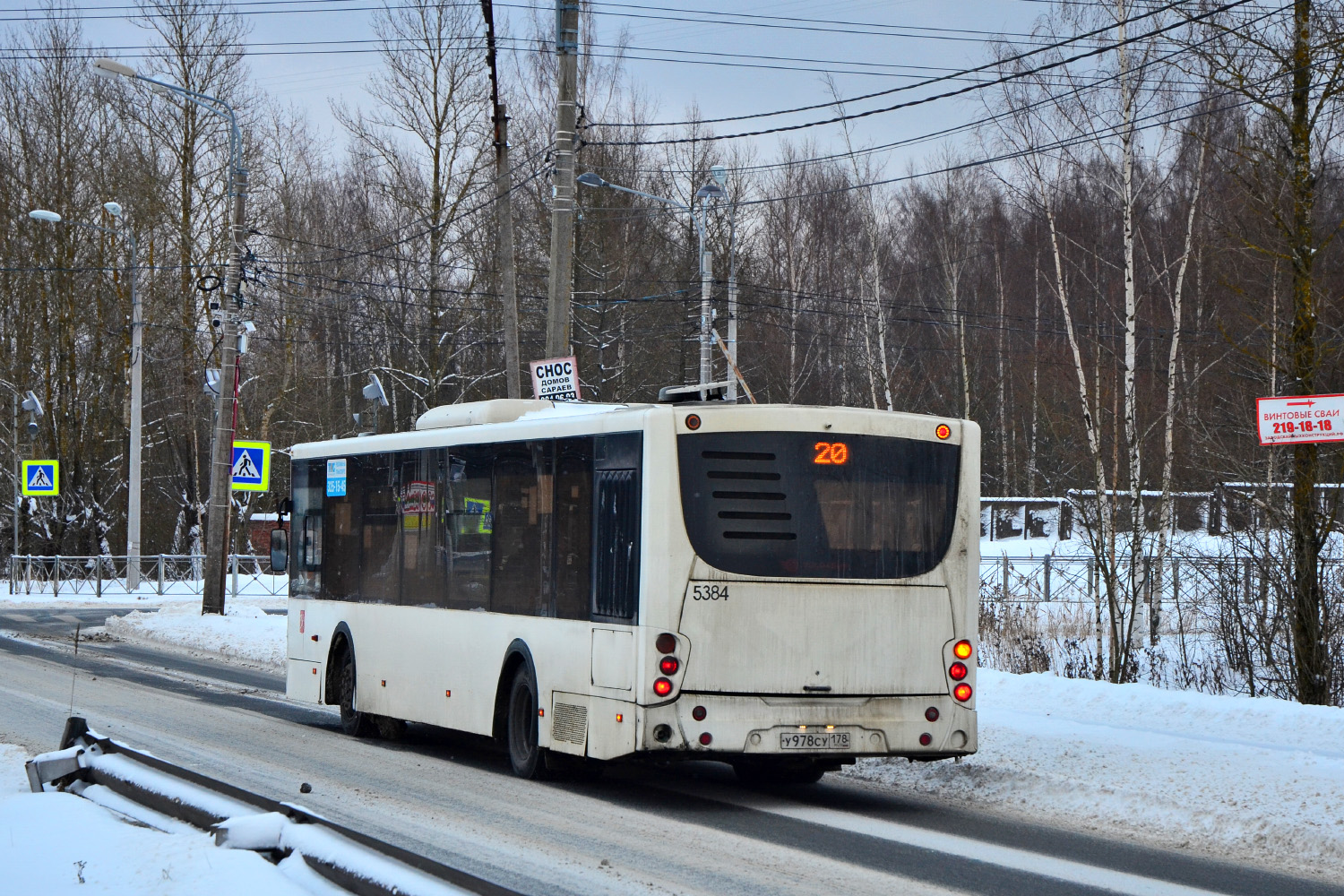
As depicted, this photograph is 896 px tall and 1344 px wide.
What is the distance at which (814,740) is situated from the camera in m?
10.0

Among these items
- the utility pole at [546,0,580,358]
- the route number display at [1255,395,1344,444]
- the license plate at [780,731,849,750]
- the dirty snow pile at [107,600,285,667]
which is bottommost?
the dirty snow pile at [107,600,285,667]

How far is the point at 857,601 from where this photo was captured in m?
10.3

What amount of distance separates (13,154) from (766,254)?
24870 millimetres

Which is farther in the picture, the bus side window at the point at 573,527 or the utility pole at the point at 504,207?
the utility pole at the point at 504,207

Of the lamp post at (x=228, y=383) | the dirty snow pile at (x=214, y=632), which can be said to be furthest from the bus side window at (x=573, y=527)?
the lamp post at (x=228, y=383)

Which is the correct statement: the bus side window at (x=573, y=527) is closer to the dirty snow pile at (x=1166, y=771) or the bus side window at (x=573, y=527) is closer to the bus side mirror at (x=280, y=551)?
the dirty snow pile at (x=1166, y=771)

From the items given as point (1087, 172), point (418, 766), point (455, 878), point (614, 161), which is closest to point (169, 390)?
point (614, 161)

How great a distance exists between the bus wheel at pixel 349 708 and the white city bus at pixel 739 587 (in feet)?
9.89

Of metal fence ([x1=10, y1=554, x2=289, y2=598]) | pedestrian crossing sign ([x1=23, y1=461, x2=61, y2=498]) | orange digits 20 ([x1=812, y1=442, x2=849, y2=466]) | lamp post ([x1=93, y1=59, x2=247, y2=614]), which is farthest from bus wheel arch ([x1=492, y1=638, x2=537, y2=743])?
metal fence ([x1=10, y1=554, x2=289, y2=598])

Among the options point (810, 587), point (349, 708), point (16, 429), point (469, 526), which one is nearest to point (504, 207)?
point (349, 708)

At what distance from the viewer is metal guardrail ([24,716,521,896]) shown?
5.63 m

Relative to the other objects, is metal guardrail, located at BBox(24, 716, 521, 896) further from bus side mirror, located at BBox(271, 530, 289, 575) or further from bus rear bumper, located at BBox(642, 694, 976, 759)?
bus side mirror, located at BBox(271, 530, 289, 575)

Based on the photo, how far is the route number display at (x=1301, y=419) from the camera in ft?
41.9

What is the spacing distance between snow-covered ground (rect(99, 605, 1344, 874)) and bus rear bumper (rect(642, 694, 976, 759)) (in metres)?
0.63
